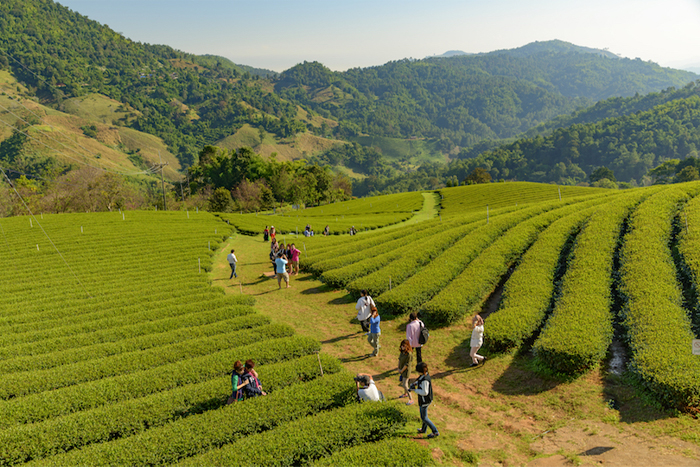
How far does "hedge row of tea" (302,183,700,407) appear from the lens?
1362 centimetres

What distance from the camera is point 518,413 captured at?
12.3m

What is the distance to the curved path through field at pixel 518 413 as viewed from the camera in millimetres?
10023

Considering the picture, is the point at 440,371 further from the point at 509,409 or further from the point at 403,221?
the point at 403,221

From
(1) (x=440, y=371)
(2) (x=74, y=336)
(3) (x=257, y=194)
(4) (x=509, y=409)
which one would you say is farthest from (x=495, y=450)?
(3) (x=257, y=194)

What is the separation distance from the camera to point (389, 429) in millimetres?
10789

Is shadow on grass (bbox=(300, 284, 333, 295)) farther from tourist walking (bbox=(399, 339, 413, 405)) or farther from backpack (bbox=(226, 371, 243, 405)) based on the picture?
backpack (bbox=(226, 371, 243, 405))

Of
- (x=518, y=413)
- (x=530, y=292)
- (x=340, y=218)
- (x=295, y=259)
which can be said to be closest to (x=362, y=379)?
(x=518, y=413)

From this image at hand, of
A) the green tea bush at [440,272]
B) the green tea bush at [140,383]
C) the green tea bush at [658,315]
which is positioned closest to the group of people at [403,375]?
the green tea bush at [140,383]

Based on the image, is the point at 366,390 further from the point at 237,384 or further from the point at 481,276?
the point at 481,276

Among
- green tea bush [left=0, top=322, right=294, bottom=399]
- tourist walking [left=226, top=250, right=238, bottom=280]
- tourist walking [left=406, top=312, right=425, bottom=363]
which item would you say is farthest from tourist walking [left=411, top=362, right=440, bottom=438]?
tourist walking [left=226, top=250, right=238, bottom=280]

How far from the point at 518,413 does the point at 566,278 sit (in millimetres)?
10210

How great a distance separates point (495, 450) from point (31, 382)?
53.1ft

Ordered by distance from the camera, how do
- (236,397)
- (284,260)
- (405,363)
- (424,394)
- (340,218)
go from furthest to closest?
(340,218) < (284,260) < (405,363) < (236,397) < (424,394)

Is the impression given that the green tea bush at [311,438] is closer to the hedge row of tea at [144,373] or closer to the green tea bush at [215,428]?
the hedge row of tea at [144,373]
